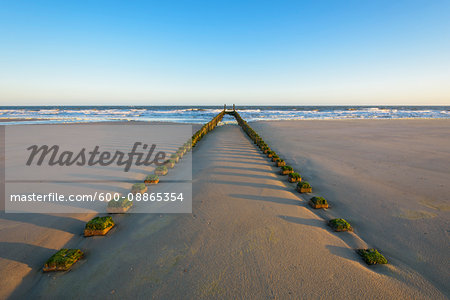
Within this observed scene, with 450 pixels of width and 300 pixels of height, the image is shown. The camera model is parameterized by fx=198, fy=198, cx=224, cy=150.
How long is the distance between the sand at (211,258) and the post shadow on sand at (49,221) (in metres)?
0.02

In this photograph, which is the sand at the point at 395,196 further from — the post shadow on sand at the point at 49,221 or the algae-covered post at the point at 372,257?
the post shadow on sand at the point at 49,221

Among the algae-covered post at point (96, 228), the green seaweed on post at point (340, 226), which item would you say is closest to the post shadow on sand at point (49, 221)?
the algae-covered post at point (96, 228)

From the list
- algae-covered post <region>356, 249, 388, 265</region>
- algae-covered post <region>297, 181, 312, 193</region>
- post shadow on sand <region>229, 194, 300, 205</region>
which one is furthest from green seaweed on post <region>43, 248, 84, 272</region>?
algae-covered post <region>297, 181, 312, 193</region>

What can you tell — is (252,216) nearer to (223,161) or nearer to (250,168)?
(250,168)

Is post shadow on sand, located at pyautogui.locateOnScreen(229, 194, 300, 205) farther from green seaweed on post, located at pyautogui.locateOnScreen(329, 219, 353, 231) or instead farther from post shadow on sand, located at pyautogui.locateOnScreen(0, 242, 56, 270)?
post shadow on sand, located at pyautogui.locateOnScreen(0, 242, 56, 270)

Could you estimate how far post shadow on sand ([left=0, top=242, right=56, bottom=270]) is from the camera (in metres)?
3.08

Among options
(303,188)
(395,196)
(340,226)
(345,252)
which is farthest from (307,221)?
(395,196)

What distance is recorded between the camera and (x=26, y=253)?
3.27m

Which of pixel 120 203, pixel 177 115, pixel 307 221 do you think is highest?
pixel 177 115

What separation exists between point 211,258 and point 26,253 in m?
3.07

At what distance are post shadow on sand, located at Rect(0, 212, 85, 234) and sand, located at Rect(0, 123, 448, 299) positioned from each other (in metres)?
0.02

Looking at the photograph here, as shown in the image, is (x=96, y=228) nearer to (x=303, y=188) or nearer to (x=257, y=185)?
(x=257, y=185)

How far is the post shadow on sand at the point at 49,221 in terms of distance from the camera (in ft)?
13.1

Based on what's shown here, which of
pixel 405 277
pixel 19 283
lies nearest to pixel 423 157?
pixel 405 277
